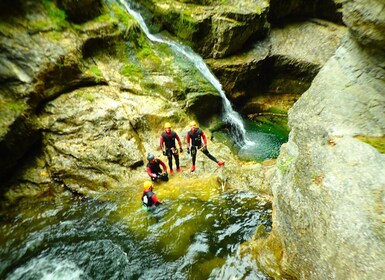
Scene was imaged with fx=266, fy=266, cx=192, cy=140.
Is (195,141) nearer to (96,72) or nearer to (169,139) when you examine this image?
(169,139)

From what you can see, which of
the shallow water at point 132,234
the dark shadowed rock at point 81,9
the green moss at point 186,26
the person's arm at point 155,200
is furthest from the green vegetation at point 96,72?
the person's arm at point 155,200

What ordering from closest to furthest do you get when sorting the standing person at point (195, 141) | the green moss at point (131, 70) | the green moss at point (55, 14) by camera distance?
1. the standing person at point (195, 141)
2. the green moss at point (55, 14)
3. the green moss at point (131, 70)

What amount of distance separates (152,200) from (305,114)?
5.07 metres

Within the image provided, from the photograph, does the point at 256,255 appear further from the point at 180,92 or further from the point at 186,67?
the point at 186,67

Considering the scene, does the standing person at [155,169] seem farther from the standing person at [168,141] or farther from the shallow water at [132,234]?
the standing person at [168,141]

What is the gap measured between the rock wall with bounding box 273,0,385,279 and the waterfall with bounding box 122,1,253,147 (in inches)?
Result: 325

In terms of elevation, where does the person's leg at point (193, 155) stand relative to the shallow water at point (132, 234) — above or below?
above

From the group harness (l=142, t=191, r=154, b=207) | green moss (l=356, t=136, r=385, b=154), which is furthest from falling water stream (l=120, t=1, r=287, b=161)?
green moss (l=356, t=136, r=385, b=154)

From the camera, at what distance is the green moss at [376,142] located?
174 inches

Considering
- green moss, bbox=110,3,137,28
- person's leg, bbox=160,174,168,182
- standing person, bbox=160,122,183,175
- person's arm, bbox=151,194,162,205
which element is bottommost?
person's arm, bbox=151,194,162,205

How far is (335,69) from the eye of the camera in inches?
242

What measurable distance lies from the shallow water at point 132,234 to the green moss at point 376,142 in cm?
343

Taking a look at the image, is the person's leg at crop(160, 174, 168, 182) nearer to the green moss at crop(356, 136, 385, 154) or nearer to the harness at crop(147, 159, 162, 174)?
the harness at crop(147, 159, 162, 174)

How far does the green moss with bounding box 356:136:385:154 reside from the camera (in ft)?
14.5
